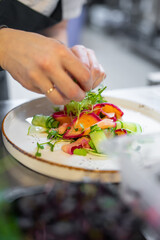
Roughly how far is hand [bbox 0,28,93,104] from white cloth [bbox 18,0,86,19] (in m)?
0.55

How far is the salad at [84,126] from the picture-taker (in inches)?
30.5

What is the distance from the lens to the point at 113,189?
418mm

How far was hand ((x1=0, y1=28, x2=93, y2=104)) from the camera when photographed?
2.20ft

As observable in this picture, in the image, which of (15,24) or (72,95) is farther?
(15,24)

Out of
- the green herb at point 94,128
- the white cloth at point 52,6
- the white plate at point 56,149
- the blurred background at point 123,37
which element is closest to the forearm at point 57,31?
the white cloth at point 52,6

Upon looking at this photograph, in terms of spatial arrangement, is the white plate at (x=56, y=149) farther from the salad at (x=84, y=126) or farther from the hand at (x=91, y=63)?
the hand at (x=91, y=63)

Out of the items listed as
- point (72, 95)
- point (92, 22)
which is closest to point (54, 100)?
point (72, 95)

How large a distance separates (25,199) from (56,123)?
1.72ft

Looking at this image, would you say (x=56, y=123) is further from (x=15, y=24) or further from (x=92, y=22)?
(x=92, y=22)

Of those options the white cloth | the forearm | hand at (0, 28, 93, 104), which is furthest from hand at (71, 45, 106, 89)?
the forearm

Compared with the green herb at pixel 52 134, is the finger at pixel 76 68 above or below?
above

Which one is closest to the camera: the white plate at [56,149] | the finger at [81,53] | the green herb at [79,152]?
the white plate at [56,149]

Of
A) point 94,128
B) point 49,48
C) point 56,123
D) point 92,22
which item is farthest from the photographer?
point 92,22

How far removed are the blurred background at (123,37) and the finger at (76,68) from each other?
272 centimetres
